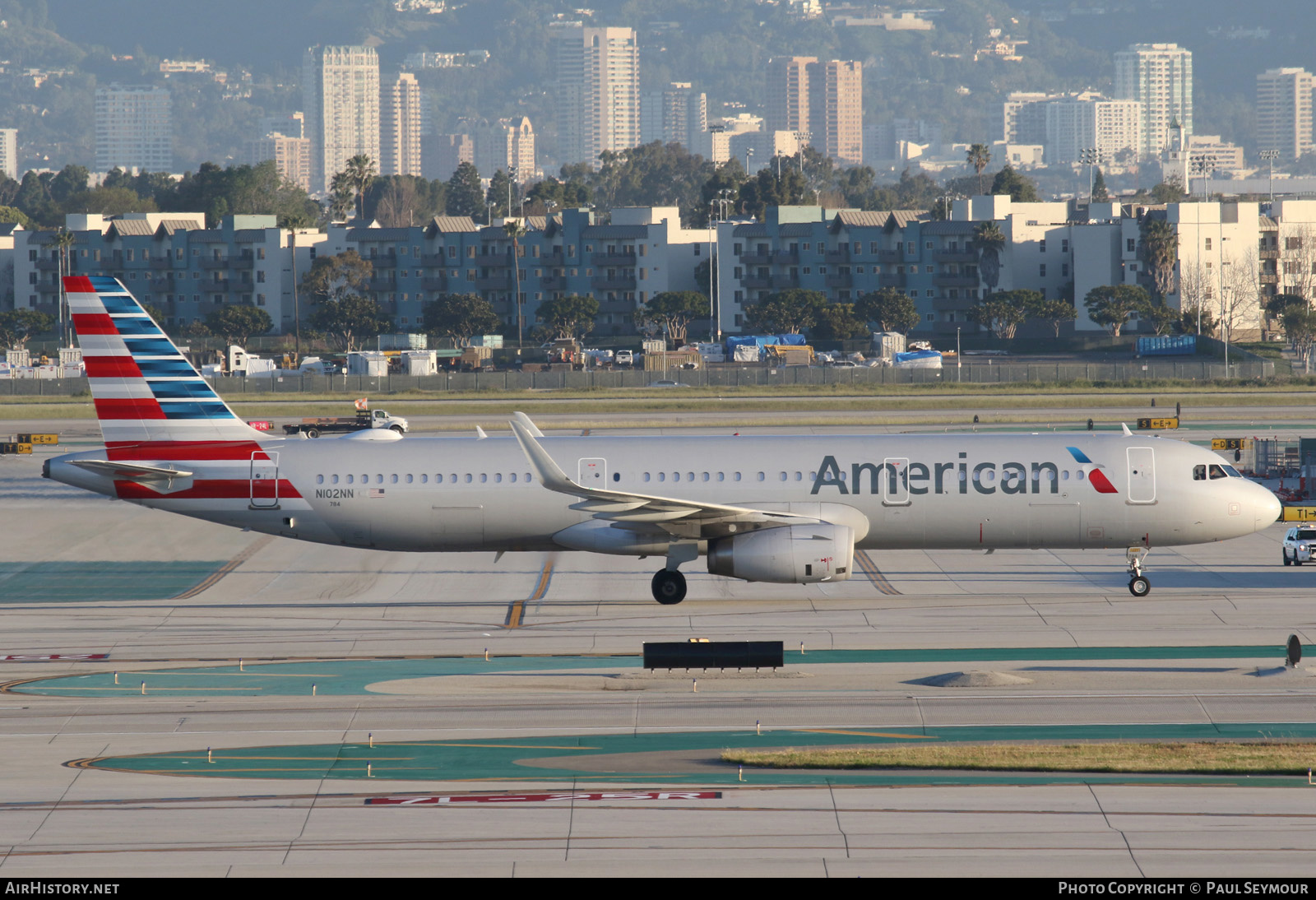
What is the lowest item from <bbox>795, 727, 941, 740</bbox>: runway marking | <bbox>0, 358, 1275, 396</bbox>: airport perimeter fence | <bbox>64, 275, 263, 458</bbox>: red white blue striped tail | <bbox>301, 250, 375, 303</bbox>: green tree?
<bbox>795, 727, 941, 740</bbox>: runway marking

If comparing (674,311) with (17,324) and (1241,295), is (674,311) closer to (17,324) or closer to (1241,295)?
(1241,295)

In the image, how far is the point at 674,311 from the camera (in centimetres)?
17475

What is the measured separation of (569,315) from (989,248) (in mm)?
51892

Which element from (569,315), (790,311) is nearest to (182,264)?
(569,315)

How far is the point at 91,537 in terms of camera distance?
51094 mm

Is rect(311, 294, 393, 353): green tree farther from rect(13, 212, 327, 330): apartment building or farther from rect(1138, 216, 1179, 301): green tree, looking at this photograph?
rect(1138, 216, 1179, 301): green tree

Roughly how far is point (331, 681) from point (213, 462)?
11.2 m

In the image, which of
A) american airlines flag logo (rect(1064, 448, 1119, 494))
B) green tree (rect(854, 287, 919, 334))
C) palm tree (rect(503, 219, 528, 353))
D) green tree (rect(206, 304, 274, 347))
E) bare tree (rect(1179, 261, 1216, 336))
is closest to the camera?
american airlines flag logo (rect(1064, 448, 1119, 494))

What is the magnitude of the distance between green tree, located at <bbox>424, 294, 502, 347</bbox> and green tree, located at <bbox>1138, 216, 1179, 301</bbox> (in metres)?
77.5

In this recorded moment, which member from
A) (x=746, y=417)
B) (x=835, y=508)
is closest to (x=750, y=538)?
(x=835, y=508)

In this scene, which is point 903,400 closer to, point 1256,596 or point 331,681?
point 1256,596

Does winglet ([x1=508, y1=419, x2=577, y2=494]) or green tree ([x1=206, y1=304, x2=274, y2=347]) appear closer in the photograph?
winglet ([x1=508, y1=419, x2=577, y2=494])

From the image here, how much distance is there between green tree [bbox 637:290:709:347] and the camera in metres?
175

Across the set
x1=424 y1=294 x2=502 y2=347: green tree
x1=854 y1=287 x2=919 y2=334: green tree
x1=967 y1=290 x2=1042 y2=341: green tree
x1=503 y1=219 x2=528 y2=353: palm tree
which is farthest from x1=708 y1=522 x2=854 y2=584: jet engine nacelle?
x1=503 y1=219 x2=528 y2=353: palm tree
